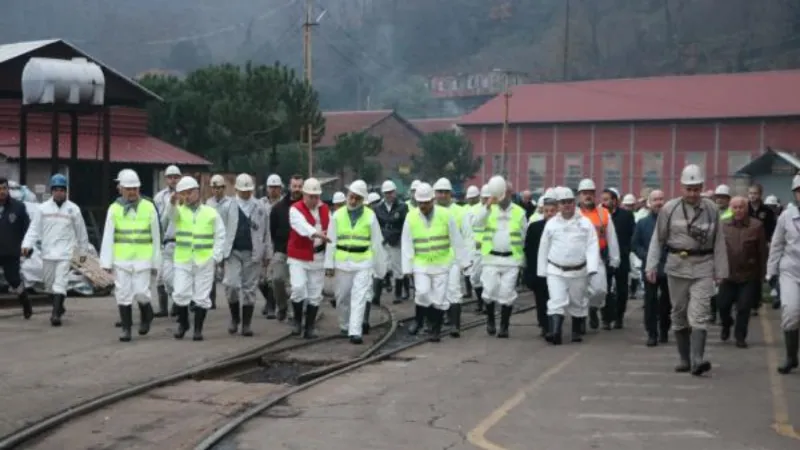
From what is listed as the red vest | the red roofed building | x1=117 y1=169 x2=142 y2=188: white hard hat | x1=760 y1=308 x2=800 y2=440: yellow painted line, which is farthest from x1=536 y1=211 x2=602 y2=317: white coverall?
the red roofed building

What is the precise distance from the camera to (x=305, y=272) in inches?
641

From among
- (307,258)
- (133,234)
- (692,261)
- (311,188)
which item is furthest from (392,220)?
(692,261)

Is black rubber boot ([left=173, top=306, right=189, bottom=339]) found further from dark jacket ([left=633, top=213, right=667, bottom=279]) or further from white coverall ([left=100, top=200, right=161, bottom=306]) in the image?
dark jacket ([left=633, top=213, right=667, bottom=279])

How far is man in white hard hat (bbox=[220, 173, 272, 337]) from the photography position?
16422 mm

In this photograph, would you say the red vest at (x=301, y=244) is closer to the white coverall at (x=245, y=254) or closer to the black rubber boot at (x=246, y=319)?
the white coverall at (x=245, y=254)

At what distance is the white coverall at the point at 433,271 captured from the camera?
53.8 feet

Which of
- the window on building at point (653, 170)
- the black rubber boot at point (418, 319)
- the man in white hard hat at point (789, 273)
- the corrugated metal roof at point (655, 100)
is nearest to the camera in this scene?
the man in white hard hat at point (789, 273)

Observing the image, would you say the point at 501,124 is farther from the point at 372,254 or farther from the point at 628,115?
the point at 372,254

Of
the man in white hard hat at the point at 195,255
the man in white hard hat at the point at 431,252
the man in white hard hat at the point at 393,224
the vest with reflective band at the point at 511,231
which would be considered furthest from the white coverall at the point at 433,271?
the man in white hard hat at the point at 393,224

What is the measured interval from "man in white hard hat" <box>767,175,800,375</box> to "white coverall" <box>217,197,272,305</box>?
6.45 metres

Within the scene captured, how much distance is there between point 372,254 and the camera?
1617 centimetres

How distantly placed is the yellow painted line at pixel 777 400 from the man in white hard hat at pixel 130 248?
7194 millimetres

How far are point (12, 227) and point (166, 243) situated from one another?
2.07m

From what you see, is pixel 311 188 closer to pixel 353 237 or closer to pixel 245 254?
pixel 353 237
